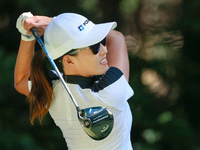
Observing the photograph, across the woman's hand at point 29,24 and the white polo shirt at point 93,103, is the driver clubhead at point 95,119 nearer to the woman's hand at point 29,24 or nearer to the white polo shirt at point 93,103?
the white polo shirt at point 93,103

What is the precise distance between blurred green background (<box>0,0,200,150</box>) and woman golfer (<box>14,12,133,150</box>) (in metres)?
0.92

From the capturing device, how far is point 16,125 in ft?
8.98

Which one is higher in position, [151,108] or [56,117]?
[56,117]

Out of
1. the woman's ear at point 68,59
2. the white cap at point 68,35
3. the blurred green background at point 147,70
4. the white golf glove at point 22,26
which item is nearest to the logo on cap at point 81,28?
the white cap at point 68,35

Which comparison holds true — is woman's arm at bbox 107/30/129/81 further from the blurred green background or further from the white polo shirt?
the blurred green background

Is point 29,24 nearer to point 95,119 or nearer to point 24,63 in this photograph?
point 24,63

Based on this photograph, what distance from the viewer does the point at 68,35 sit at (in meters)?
1.47

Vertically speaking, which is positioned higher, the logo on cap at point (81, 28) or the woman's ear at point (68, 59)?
the logo on cap at point (81, 28)

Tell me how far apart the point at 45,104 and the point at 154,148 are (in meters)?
1.41

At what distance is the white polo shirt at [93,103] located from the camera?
150 centimetres

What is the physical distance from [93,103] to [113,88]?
0.34ft

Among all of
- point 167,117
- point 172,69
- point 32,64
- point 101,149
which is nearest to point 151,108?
point 167,117

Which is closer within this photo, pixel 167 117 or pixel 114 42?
pixel 114 42

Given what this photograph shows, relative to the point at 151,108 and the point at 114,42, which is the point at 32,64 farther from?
the point at 151,108
